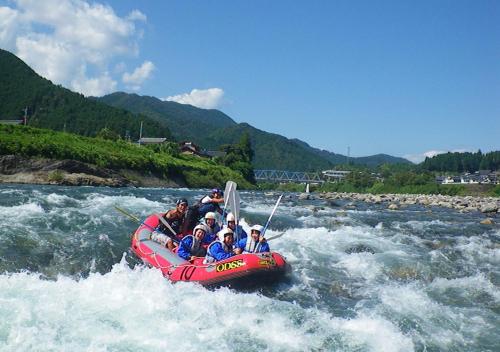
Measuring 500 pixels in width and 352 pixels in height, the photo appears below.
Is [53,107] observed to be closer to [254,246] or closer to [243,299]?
[254,246]

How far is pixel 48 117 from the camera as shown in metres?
Result: 102

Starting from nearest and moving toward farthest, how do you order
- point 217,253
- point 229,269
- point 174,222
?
point 229,269, point 217,253, point 174,222

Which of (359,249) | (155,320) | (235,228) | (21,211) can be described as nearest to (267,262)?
(235,228)

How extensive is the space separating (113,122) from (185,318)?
10285 cm

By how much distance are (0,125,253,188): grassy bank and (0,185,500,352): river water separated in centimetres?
2141

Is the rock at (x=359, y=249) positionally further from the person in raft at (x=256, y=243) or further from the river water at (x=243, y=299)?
the person in raft at (x=256, y=243)

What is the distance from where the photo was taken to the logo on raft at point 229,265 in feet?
29.1

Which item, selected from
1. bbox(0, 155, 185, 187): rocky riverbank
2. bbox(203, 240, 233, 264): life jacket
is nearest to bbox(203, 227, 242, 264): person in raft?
bbox(203, 240, 233, 264): life jacket

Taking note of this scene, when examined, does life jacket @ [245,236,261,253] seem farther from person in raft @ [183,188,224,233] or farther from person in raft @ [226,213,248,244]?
person in raft @ [183,188,224,233]

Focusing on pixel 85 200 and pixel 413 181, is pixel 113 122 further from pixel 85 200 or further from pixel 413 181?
pixel 85 200

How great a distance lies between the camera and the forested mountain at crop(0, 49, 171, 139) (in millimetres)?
101375

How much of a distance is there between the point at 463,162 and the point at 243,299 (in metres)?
147

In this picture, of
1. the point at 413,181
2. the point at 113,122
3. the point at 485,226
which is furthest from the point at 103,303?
the point at 113,122

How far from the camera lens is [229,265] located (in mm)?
8906
